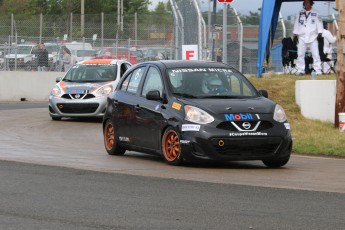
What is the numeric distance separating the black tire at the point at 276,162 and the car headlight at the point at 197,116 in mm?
1096

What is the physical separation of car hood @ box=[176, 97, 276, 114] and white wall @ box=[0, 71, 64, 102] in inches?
878

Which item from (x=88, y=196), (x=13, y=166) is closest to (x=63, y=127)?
(x=13, y=166)

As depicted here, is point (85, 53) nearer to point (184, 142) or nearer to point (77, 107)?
point (77, 107)

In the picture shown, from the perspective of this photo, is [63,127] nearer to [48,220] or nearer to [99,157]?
[99,157]

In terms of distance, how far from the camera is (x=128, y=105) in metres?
14.7

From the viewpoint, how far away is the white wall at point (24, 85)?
1380 inches

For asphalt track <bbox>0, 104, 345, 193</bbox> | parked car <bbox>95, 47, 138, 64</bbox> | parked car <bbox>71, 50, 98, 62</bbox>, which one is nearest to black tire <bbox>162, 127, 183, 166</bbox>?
asphalt track <bbox>0, 104, 345, 193</bbox>

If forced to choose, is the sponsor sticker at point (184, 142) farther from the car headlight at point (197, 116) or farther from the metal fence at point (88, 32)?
the metal fence at point (88, 32)

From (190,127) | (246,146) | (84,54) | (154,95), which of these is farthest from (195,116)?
(84,54)

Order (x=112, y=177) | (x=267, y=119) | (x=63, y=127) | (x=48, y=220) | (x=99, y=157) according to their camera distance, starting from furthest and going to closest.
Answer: (x=63, y=127), (x=99, y=157), (x=267, y=119), (x=112, y=177), (x=48, y=220)

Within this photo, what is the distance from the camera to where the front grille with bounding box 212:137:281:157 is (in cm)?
1290

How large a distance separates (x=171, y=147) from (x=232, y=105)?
3.43 feet

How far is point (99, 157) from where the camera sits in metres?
15.0

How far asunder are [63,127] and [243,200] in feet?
39.6
